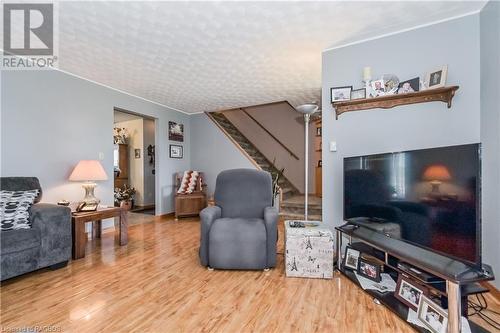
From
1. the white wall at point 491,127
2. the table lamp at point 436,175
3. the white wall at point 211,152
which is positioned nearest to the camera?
the table lamp at point 436,175

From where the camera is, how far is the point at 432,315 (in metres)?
1.36

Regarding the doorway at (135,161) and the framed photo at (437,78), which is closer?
the framed photo at (437,78)

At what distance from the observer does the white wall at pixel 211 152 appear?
5031mm

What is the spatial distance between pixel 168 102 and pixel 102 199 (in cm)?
212

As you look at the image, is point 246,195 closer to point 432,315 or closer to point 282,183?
point 432,315

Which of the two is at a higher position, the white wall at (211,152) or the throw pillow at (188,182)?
the white wall at (211,152)

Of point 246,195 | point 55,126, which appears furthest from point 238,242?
point 55,126

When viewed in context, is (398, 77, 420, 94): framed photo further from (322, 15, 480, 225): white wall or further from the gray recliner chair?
the gray recliner chair

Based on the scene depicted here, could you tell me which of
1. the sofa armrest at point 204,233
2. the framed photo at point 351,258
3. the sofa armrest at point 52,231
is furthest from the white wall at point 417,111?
the sofa armrest at point 52,231

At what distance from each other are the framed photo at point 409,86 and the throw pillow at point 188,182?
381 cm

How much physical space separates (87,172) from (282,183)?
3.88m

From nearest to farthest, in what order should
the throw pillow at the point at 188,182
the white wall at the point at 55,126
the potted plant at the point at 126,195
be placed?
the white wall at the point at 55,126 < the throw pillow at the point at 188,182 < the potted plant at the point at 126,195

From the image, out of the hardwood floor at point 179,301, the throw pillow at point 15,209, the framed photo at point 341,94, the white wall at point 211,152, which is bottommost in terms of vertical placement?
the hardwood floor at point 179,301

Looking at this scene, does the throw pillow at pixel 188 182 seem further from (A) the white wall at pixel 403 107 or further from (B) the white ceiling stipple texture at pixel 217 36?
(A) the white wall at pixel 403 107
